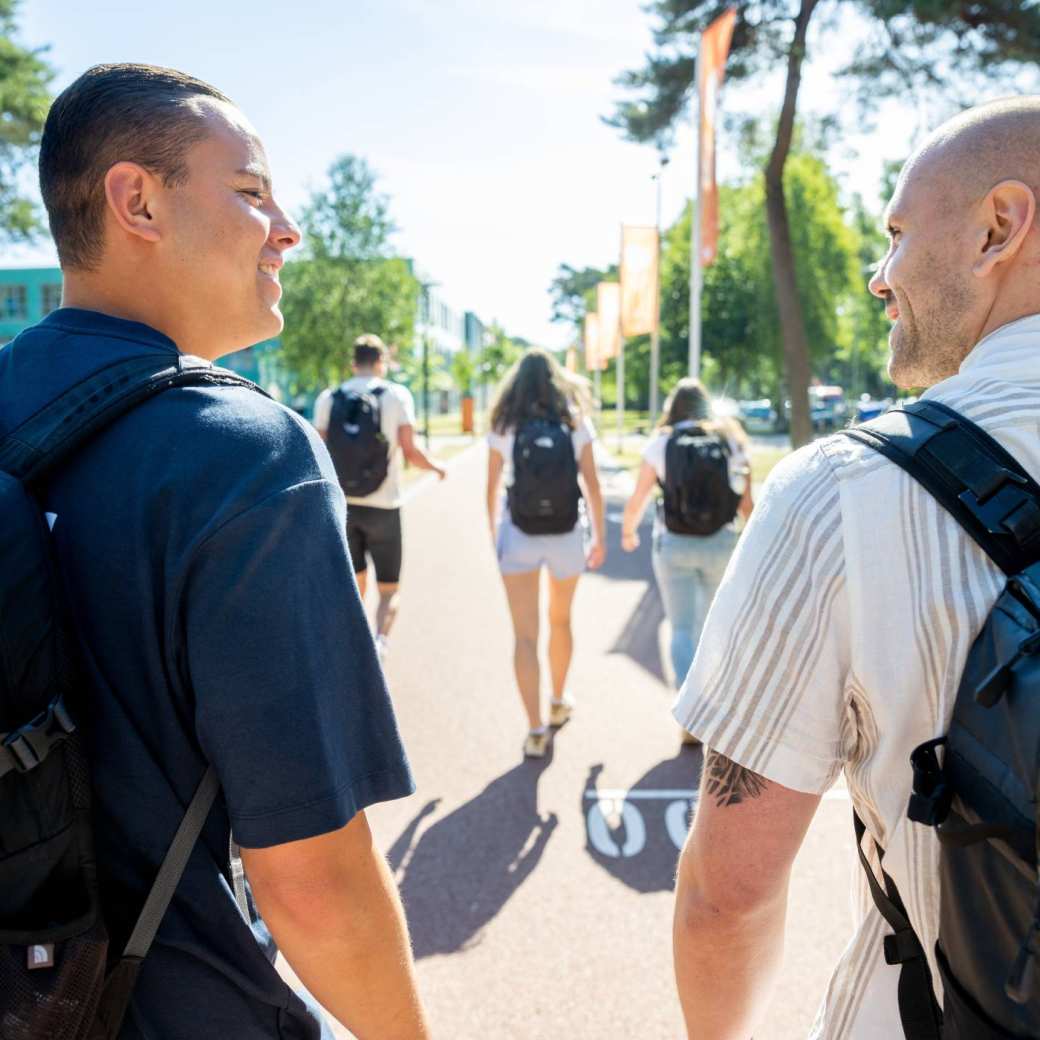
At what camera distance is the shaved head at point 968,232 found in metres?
1.22

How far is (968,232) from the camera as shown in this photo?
1.25m

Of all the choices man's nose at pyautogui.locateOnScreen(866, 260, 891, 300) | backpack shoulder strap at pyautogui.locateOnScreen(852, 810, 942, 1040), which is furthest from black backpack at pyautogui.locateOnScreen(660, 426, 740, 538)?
backpack shoulder strap at pyautogui.locateOnScreen(852, 810, 942, 1040)

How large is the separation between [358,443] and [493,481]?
123 cm

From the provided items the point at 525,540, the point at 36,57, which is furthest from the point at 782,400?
the point at 525,540

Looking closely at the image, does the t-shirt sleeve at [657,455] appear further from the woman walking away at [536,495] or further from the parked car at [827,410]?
the parked car at [827,410]

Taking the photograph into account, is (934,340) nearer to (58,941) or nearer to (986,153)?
(986,153)

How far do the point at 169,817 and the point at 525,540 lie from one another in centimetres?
368

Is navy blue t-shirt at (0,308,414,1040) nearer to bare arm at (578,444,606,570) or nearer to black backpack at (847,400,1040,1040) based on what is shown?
black backpack at (847,400,1040,1040)

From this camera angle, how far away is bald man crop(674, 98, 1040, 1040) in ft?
3.67

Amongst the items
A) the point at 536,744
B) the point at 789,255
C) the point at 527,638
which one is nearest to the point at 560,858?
the point at 536,744

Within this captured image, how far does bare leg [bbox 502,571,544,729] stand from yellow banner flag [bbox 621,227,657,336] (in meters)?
14.0

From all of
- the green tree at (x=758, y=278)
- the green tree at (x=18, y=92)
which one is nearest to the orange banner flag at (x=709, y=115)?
the green tree at (x=18, y=92)

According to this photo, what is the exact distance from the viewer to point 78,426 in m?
1.13

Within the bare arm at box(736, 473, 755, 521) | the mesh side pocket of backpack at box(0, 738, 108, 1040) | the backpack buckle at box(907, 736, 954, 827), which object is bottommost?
the bare arm at box(736, 473, 755, 521)
